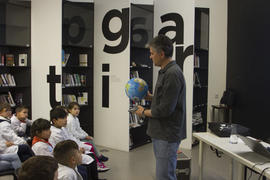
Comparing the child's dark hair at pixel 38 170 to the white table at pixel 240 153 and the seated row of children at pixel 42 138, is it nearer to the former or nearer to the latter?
the white table at pixel 240 153

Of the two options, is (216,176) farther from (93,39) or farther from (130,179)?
(93,39)

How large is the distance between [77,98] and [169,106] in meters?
4.06

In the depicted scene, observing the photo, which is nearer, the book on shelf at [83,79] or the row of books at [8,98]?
the row of books at [8,98]

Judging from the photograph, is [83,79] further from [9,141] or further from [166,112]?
[166,112]

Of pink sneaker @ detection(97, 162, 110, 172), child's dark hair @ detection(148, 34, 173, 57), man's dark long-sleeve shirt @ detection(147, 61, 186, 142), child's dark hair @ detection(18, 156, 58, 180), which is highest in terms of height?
child's dark hair @ detection(148, 34, 173, 57)

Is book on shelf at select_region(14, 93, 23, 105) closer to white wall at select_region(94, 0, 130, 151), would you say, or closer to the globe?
white wall at select_region(94, 0, 130, 151)

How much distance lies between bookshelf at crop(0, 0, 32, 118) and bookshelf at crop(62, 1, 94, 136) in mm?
748

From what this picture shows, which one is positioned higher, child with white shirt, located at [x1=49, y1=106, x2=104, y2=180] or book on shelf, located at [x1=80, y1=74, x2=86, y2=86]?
book on shelf, located at [x1=80, y1=74, x2=86, y2=86]

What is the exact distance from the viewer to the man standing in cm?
238

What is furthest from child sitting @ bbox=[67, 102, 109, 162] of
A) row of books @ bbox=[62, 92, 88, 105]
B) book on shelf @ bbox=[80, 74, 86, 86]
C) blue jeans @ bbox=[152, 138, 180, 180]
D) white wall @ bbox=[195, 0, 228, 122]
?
white wall @ bbox=[195, 0, 228, 122]

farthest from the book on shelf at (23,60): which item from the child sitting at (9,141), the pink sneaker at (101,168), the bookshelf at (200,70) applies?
the bookshelf at (200,70)

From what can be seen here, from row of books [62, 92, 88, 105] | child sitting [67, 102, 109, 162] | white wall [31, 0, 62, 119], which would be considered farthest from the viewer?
row of books [62, 92, 88, 105]

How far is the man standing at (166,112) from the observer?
93.8 inches

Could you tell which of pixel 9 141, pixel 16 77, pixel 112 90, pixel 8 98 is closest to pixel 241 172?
pixel 9 141
